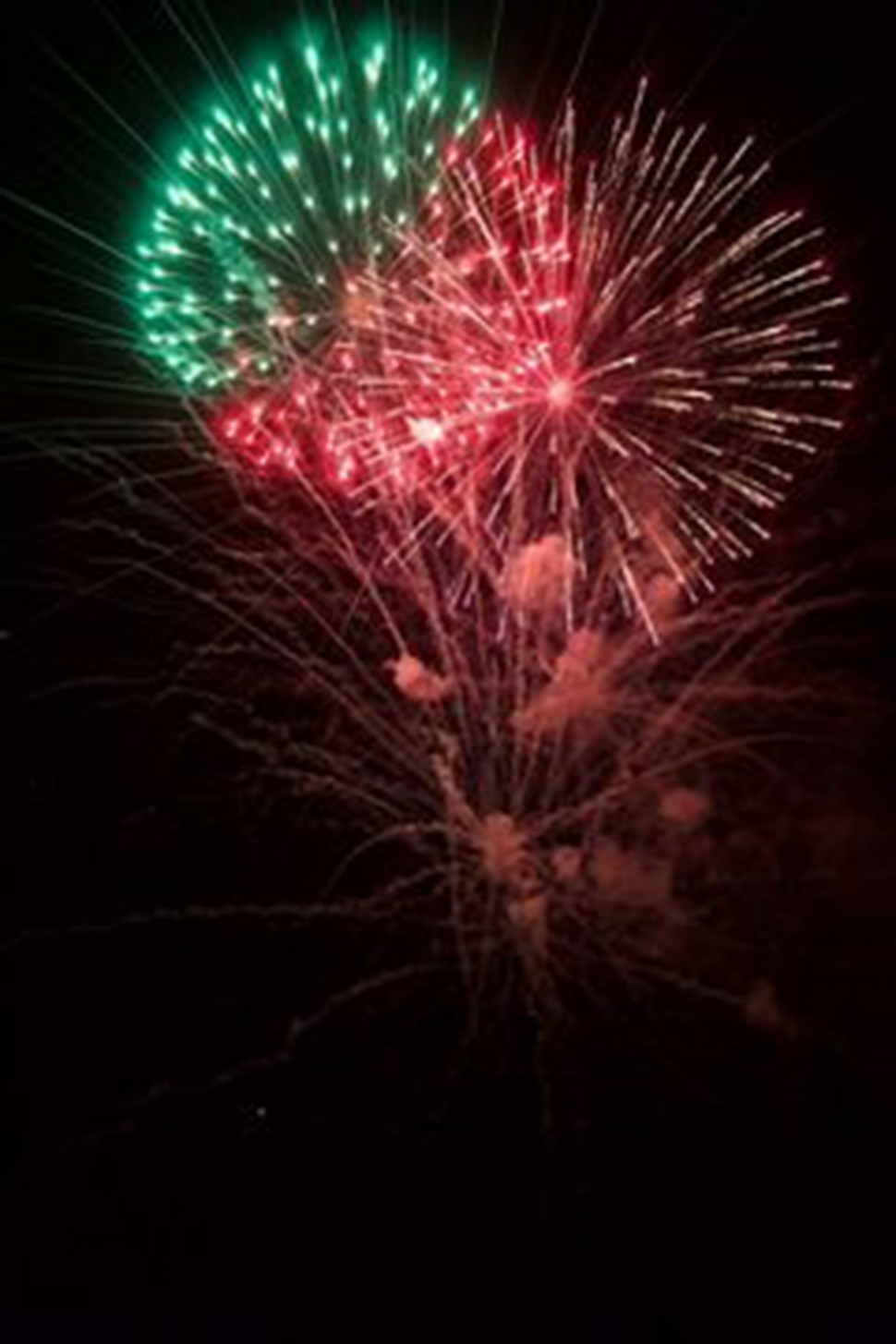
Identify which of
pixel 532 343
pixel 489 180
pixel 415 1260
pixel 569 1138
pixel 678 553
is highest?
pixel 489 180

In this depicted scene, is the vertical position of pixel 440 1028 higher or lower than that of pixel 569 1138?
higher

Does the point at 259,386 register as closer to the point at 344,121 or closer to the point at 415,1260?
the point at 344,121

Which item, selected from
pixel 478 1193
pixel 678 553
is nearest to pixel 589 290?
pixel 678 553

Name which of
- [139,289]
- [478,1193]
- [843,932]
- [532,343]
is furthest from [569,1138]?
[139,289]

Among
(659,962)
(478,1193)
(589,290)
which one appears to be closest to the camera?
(589,290)

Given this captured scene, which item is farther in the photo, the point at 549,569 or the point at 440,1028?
the point at 440,1028

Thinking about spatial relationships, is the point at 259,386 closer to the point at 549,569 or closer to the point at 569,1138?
the point at 549,569

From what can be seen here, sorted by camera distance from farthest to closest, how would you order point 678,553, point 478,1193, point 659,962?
1. point 478,1193
2. point 659,962
3. point 678,553
